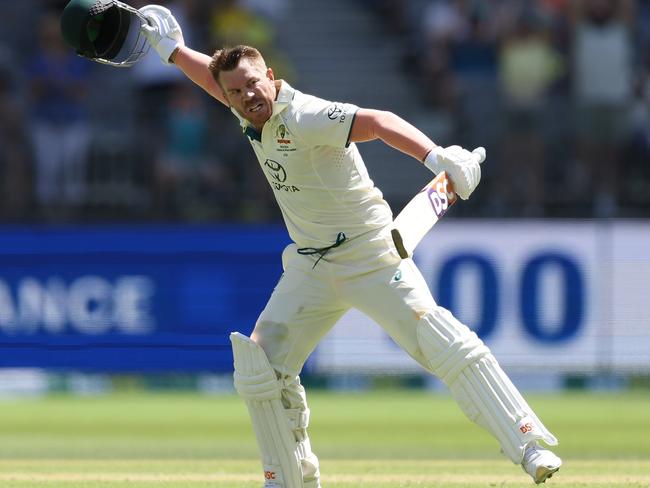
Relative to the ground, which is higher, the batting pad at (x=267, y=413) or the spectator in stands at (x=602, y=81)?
the spectator in stands at (x=602, y=81)

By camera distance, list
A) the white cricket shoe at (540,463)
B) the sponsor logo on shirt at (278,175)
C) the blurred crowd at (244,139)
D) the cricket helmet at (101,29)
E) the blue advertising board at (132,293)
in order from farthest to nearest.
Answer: the blurred crowd at (244,139)
the blue advertising board at (132,293)
the cricket helmet at (101,29)
the sponsor logo on shirt at (278,175)
the white cricket shoe at (540,463)

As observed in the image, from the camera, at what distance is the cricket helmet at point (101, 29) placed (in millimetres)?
6074

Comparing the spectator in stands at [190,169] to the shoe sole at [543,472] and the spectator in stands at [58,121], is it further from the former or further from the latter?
the shoe sole at [543,472]

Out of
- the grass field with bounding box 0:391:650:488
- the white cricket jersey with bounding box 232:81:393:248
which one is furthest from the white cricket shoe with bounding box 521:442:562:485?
the grass field with bounding box 0:391:650:488

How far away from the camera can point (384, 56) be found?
15.3 m

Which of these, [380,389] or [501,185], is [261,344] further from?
[501,185]

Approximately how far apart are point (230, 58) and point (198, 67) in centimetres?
66

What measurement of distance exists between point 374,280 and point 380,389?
644cm

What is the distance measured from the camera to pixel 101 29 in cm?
622

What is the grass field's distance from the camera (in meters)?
6.75

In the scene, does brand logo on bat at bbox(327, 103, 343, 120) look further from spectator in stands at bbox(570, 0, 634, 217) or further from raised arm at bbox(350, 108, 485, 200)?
spectator in stands at bbox(570, 0, 634, 217)

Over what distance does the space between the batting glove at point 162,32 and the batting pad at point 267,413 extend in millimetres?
1384

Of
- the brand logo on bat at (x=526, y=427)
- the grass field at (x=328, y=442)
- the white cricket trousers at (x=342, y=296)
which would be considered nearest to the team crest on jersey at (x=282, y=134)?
the white cricket trousers at (x=342, y=296)

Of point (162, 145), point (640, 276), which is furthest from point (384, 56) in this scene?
point (640, 276)
